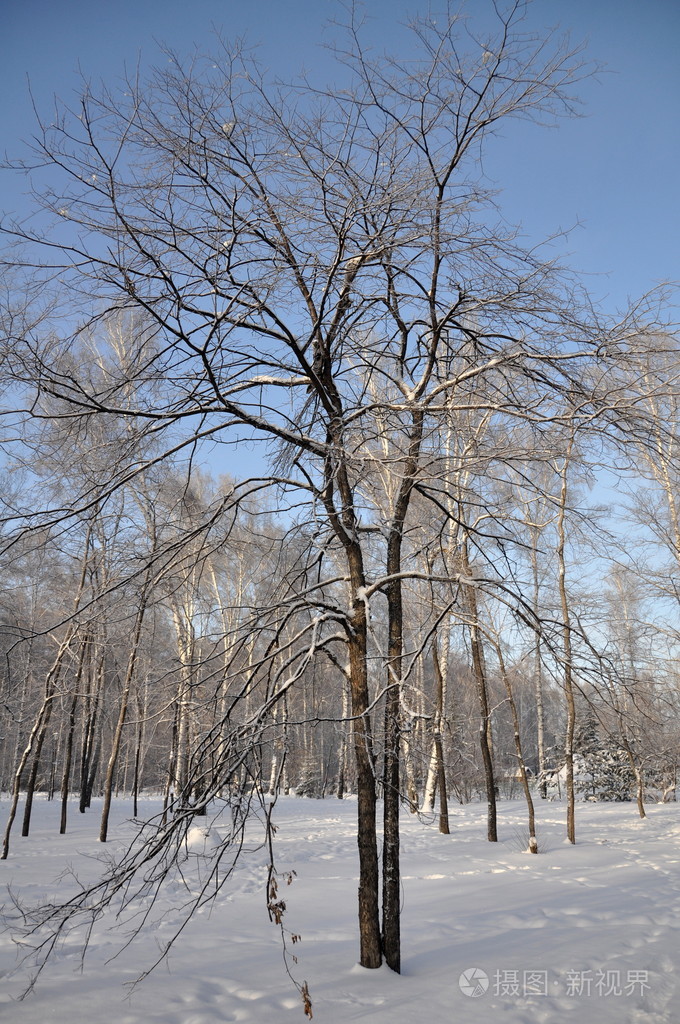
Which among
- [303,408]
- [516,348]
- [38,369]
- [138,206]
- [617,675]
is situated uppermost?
[138,206]

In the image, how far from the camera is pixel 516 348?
5.03 m

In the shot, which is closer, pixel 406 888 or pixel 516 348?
pixel 516 348

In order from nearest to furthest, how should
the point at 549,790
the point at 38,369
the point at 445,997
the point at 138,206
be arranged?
the point at 38,369
the point at 138,206
the point at 445,997
the point at 549,790

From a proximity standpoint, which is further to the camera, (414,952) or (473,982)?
(414,952)

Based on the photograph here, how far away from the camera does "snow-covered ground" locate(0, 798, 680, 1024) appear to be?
4371mm

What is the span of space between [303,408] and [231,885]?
704 centimetres

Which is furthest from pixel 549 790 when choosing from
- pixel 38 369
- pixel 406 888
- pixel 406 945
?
pixel 38 369

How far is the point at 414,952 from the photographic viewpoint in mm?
5602

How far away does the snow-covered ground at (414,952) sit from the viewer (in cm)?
437

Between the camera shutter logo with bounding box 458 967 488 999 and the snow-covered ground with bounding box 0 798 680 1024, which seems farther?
the camera shutter logo with bounding box 458 967 488 999

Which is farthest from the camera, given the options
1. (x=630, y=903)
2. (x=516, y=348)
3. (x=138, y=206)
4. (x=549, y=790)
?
(x=549, y=790)

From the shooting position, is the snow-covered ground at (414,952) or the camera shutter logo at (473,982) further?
the camera shutter logo at (473,982)

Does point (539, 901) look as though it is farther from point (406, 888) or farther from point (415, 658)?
point (415, 658)

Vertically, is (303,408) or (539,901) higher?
(303,408)
